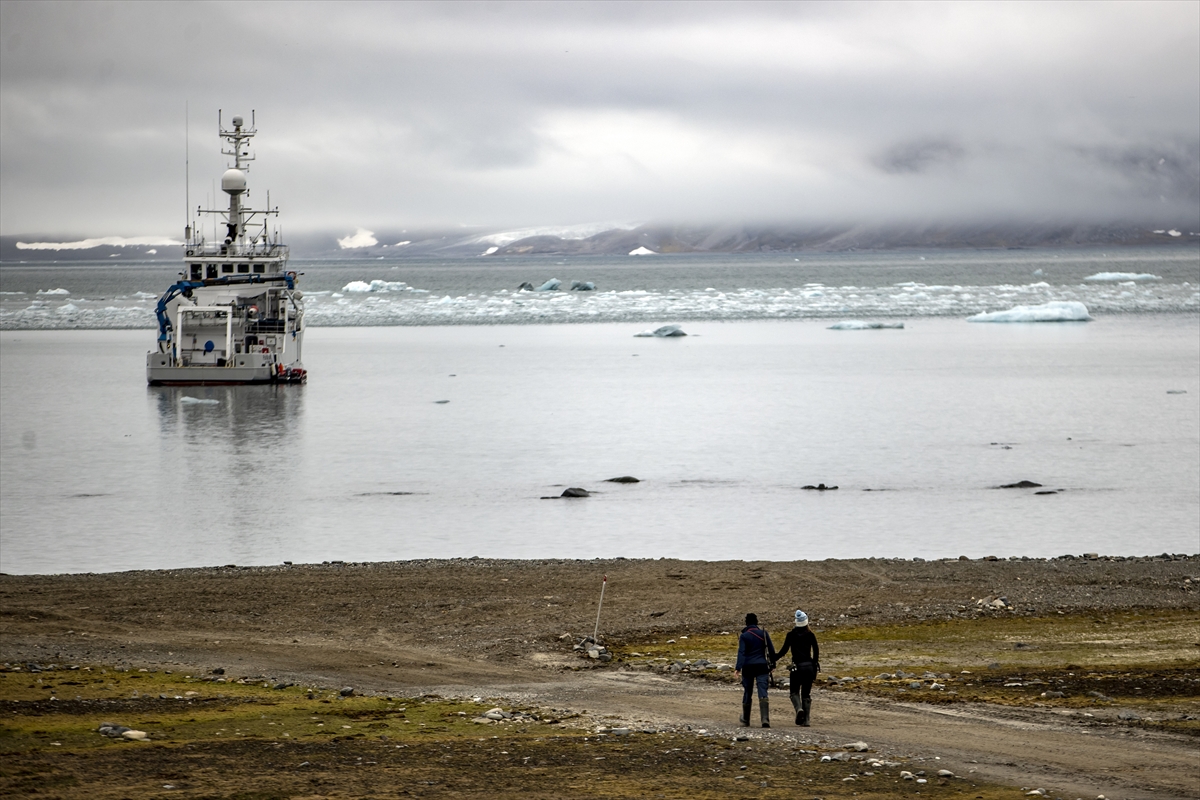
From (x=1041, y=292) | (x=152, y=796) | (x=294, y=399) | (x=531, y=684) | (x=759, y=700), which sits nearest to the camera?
(x=152, y=796)

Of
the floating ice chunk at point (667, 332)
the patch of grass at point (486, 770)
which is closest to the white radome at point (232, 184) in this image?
the floating ice chunk at point (667, 332)

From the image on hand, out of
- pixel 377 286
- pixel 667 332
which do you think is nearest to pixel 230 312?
Result: pixel 667 332

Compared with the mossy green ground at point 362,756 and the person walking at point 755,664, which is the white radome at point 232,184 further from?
the person walking at point 755,664

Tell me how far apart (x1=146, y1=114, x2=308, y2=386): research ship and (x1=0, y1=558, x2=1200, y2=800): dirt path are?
37812 mm

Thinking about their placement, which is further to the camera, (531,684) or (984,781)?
(531,684)

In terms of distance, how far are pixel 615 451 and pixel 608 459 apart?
1.62m

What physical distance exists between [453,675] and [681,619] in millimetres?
4356

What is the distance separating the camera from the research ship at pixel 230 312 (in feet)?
192

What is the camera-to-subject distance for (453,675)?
15.8 metres

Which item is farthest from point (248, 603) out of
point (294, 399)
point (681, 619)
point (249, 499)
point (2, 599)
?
point (294, 399)

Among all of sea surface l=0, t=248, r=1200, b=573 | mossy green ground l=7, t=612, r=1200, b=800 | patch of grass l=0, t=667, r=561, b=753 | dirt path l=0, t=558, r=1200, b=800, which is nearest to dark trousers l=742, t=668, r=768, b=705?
dirt path l=0, t=558, r=1200, b=800

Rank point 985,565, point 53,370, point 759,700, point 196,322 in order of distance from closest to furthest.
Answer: point 759,700
point 985,565
point 196,322
point 53,370

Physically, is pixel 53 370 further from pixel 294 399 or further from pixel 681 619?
pixel 681 619

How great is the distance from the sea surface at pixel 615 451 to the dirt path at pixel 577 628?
8.01 ft
